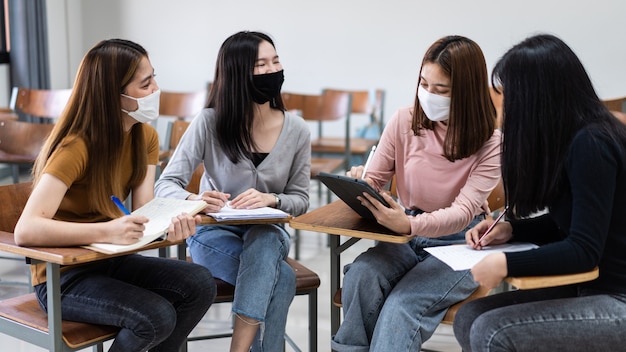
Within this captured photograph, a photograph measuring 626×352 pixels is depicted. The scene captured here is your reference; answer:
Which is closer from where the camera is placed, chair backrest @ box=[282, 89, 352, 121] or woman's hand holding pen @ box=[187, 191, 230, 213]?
woman's hand holding pen @ box=[187, 191, 230, 213]

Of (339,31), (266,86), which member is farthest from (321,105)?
(266,86)

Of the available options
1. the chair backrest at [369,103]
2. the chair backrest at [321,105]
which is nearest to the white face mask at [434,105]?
the chair backrest at [321,105]

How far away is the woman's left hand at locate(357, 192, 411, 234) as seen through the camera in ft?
7.02

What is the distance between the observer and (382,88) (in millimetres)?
6418

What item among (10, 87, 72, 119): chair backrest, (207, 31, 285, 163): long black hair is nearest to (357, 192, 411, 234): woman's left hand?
(207, 31, 285, 163): long black hair

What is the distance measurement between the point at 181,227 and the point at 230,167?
520mm

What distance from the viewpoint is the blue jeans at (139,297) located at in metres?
2.06

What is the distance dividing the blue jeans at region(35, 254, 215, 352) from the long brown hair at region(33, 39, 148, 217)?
0.18m

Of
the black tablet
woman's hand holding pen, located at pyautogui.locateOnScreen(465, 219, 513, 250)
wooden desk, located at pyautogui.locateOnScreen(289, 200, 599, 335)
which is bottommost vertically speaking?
wooden desk, located at pyautogui.locateOnScreen(289, 200, 599, 335)

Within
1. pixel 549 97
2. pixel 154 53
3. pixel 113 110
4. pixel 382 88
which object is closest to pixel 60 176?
pixel 113 110

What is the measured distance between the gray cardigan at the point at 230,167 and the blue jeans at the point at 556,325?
936 mm

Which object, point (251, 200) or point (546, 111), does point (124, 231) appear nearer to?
point (251, 200)

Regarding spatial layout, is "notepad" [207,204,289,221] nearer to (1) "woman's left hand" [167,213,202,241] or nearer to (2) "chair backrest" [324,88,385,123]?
(1) "woman's left hand" [167,213,202,241]

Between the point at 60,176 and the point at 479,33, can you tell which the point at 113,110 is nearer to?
the point at 60,176
